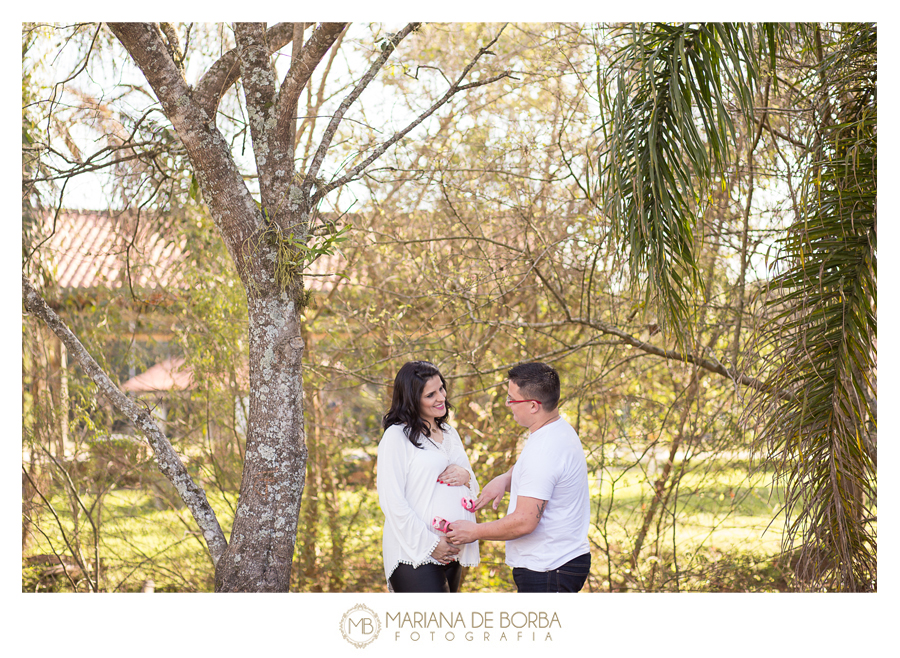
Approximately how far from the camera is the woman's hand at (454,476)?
2.20 meters

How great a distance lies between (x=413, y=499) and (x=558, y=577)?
52 cm

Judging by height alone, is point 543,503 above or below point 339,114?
below

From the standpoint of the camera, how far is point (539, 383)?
2.12m

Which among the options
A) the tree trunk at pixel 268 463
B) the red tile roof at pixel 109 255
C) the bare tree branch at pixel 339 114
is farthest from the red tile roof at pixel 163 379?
the bare tree branch at pixel 339 114

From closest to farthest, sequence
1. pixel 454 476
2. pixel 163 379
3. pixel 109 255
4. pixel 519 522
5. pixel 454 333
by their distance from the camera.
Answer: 1. pixel 519 522
2. pixel 454 476
3. pixel 109 255
4. pixel 454 333
5. pixel 163 379

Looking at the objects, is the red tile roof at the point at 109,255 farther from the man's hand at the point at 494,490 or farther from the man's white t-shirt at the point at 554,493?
the man's white t-shirt at the point at 554,493

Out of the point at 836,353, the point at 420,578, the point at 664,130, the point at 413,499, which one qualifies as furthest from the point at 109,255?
the point at 836,353

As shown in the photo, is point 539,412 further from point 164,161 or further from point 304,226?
point 164,161

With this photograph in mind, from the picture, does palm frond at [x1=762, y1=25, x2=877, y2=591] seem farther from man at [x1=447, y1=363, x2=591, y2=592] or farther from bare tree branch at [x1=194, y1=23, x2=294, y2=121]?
bare tree branch at [x1=194, y1=23, x2=294, y2=121]
